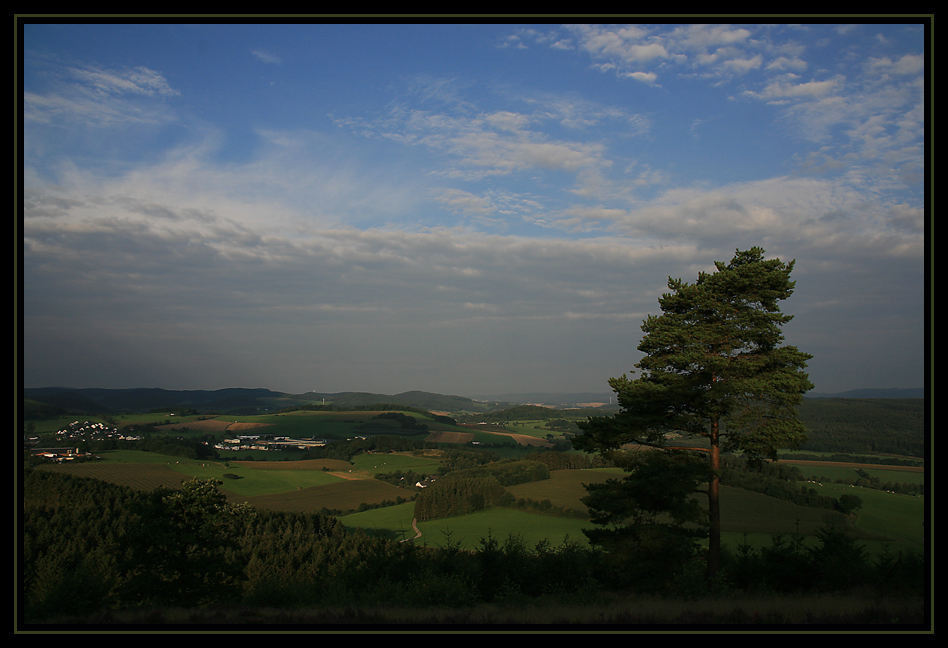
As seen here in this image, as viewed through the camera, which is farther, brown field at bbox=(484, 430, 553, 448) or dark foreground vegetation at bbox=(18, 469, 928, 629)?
brown field at bbox=(484, 430, 553, 448)

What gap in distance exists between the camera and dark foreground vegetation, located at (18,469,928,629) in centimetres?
908

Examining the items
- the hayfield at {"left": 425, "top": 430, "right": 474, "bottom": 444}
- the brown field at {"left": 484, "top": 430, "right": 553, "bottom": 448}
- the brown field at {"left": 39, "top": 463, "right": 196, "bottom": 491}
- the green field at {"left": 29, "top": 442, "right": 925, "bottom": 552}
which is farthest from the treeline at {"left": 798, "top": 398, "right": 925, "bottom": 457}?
the brown field at {"left": 39, "top": 463, "right": 196, "bottom": 491}

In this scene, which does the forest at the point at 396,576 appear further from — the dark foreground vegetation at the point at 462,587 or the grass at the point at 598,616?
the grass at the point at 598,616

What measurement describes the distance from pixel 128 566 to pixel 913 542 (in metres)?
51.0

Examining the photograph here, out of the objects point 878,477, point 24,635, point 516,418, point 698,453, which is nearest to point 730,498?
point 878,477

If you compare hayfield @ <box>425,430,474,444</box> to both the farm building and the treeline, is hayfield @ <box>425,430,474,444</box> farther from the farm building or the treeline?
the treeline

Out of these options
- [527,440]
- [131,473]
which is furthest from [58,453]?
[527,440]

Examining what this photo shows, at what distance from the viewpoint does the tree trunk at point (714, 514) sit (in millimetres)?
14516

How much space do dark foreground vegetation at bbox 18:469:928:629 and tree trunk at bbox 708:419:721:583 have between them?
2.24 ft

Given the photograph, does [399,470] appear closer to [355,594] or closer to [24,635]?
[355,594]

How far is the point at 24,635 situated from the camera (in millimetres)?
5527

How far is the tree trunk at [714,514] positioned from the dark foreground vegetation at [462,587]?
2.24 ft

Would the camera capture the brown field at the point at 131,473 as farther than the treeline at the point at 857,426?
No

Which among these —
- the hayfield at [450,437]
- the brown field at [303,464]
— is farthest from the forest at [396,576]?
the hayfield at [450,437]
